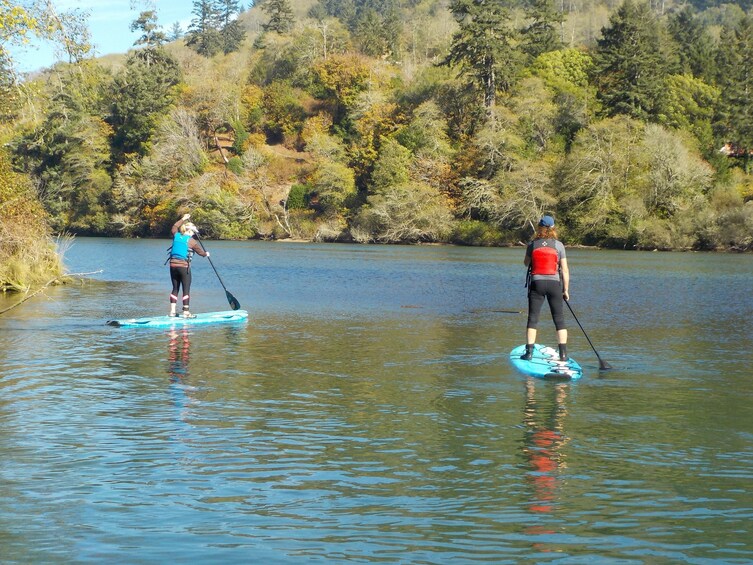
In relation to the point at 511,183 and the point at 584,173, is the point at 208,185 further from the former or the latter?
the point at 584,173

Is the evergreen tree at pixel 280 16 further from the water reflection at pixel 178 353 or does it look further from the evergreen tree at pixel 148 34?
the water reflection at pixel 178 353

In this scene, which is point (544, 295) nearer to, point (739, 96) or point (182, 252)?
point (182, 252)

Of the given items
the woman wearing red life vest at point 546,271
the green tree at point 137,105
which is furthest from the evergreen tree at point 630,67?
the woman wearing red life vest at point 546,271

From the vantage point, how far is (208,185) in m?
87.5

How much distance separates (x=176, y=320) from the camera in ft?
66.1

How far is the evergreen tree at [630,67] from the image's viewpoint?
77.9m

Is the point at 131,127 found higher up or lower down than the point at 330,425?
higher up

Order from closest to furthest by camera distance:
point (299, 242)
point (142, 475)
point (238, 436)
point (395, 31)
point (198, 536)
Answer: point (198, 536) → point (142, 475) → point (238, 436) → point (299, 242) → point (395, 31)

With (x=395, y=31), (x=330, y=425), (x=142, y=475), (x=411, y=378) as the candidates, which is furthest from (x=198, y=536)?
(x=395, y=31)

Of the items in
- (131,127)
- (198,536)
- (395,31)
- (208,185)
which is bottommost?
(198,536)

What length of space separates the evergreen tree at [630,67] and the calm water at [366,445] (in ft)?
→ 198

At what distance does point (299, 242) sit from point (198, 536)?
75215 millimetres

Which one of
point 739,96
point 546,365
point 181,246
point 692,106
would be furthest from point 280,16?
point 546,365

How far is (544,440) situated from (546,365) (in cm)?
441
